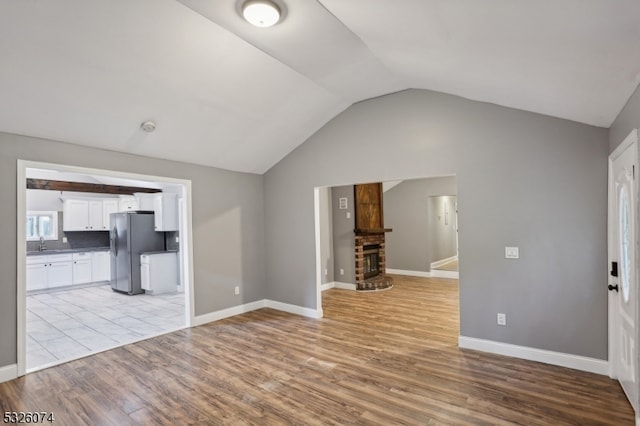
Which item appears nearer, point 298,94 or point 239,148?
point 298,94

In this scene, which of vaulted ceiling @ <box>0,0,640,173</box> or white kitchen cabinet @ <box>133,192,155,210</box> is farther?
white kitchen cabinet @ <box>133,192,155,210</box>

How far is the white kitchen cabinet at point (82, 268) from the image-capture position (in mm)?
7898

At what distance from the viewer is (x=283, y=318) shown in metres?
5.06

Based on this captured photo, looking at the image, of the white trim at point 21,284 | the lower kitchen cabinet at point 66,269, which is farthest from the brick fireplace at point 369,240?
the lower kitchen cabinet at point 66,269

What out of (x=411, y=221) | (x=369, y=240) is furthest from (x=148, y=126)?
(x=411, y=221)

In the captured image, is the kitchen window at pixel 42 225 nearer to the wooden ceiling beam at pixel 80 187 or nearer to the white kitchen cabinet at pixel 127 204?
the white kitchen cabinet at pixel 127 204

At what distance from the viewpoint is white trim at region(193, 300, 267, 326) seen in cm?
481

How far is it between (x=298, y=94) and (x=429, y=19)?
2.38m

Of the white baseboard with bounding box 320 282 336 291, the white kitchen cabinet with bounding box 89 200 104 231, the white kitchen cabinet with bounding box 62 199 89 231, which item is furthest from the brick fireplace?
the white kitchen cabinet with bounding box 62 199 89 231

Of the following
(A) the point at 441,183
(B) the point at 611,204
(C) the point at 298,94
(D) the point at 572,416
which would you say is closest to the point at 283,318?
(C) the point at 298,94

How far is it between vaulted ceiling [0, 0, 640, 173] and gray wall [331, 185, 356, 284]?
320cm

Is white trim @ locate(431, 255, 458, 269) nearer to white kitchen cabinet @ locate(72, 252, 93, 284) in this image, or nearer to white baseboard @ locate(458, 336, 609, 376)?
white baseboard @ locate(458, 336, 609, 376)

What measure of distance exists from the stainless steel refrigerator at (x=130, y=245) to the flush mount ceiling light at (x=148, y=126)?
4074 mm

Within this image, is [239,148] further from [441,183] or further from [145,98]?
[441,183]
